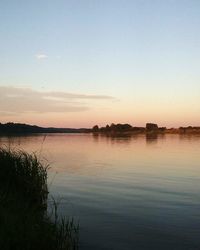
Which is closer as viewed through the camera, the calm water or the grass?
the grass

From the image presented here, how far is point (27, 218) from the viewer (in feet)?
41.2

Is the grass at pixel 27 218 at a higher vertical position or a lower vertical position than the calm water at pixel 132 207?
higher

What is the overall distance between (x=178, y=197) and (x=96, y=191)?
16.9 ft

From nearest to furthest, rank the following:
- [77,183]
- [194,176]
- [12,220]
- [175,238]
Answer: [12,220] < [175,238] < [77,183] < [194,176]

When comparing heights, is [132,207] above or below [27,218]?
below

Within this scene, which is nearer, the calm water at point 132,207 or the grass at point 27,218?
the grass at point 27,218

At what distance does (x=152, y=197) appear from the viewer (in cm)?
2383

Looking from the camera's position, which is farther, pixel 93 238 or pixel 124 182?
pixel 124 182

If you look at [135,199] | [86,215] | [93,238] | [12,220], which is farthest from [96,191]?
[12,220]

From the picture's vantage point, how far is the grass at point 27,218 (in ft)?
35.6

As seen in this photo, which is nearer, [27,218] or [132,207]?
[27,218]

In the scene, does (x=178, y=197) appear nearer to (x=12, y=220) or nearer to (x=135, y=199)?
(x=135, y=199)

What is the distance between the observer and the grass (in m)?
10.9

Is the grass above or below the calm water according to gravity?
above
